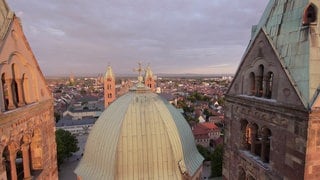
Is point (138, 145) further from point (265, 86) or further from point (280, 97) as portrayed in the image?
point (280, 97)

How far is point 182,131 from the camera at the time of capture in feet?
48.5

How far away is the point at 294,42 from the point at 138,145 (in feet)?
28.4

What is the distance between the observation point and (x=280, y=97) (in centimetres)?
929

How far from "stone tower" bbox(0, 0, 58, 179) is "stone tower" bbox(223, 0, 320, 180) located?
361 inches

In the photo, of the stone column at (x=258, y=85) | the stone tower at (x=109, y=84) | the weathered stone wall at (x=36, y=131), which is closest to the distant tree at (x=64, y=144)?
the stone tower at (x=109, y=84)

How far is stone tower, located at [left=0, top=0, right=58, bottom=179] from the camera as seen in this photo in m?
8.50

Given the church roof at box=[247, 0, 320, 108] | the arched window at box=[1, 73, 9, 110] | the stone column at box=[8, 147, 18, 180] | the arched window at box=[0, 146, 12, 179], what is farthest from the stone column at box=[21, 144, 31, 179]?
the church roof at box=[247, 0, 320, 108]

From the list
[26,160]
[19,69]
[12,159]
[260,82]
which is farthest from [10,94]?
[260,82]

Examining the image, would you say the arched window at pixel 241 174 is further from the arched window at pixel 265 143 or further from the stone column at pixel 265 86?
the stone column at pixel 265 86

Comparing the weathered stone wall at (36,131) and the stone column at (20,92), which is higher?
the stone column at (20,92)

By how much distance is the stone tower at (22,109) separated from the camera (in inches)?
335

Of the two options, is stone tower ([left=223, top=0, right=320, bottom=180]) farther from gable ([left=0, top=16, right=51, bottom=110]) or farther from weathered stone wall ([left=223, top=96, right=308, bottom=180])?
Answer: gable ([left=0, top=16, right=51, bottom=110])

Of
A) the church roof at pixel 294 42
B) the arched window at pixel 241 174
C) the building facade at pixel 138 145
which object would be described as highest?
the church roof at pixel 294 42

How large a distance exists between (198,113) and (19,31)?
278 ft
